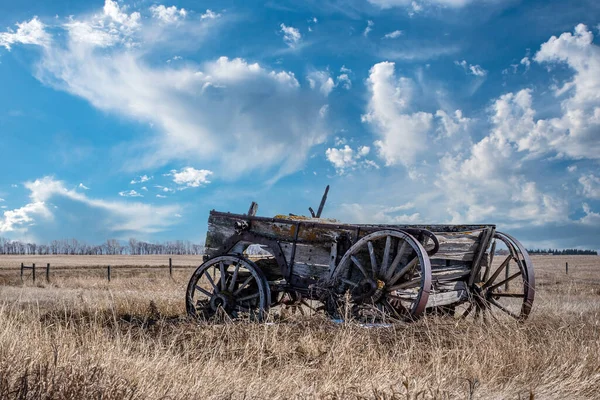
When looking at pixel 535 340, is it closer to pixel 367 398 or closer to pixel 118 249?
pixel 367 398

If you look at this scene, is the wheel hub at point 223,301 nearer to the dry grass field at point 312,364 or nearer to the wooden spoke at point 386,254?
the dry grass field at point 312,364

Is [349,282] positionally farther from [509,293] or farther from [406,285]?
[509,293]

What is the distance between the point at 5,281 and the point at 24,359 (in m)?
25.6

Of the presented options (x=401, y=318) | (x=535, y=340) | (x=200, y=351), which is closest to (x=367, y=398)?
(x=200, y=351)

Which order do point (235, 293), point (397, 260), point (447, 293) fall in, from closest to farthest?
point (397, 260) < point (447, 293) < point (235, 293)

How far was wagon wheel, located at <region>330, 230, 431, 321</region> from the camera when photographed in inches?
254

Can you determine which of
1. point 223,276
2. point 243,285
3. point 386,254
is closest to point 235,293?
point 243,285

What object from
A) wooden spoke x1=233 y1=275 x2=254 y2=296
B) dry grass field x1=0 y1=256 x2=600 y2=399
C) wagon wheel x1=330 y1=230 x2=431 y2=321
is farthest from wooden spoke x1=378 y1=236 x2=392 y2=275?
wooden spoke x1=233 y1=275 x2=254 y2=296

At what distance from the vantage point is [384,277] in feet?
21.9

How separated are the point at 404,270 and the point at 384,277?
0.33m

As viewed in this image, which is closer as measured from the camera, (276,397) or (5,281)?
(276,397)

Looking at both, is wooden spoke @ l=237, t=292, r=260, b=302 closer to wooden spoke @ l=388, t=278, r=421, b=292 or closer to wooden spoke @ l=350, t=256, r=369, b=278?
wooden spoke @ l=350, t=256, r=369, b=278

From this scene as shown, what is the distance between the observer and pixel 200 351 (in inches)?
213

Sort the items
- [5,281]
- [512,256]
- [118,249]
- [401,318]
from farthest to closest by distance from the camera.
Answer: [118,249] → [5,281] → [512,256] → [401,318]
